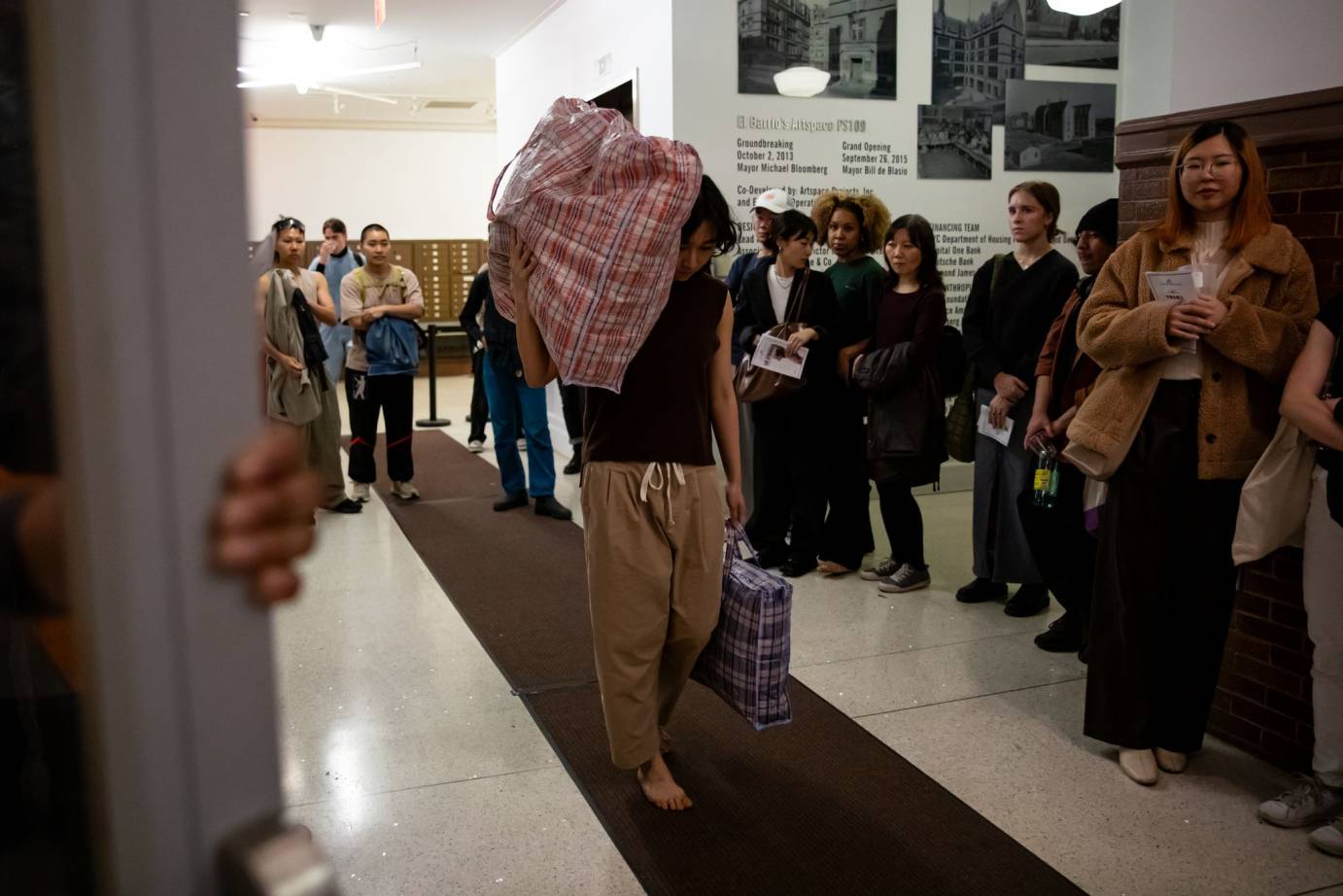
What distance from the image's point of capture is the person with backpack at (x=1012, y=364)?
3.97 m

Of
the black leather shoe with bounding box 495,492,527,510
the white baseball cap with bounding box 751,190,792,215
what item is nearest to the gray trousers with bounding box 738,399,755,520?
the white baseball cap with bounding box 751,190,792,215

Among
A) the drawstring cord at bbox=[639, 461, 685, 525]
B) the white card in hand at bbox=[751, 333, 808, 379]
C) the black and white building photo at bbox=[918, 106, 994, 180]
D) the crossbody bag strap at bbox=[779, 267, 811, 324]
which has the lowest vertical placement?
the drawstring cord at bbox=[639, 461, 685, 525]

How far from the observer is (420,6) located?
826 centimetres

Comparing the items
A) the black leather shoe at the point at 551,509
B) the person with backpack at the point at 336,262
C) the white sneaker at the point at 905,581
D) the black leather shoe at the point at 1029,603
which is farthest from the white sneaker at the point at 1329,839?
the person with backpack at the point at 336,262

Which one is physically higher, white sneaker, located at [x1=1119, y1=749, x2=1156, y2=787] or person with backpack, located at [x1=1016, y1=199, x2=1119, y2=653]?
person with backpack, located at [x1=1016, y1=199, x2=1119, y2=653]

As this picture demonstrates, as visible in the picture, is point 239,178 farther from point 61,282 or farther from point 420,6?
point 420,6

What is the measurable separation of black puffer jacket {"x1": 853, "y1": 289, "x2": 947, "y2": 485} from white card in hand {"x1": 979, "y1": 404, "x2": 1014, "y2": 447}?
7.3 inches

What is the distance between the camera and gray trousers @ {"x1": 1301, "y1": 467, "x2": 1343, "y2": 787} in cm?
244

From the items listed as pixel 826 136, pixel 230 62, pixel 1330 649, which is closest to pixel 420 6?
pixel 826 136

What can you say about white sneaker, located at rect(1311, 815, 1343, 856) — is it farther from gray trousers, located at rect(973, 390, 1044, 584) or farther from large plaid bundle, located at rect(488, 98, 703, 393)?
large plaid bundle, located at rect(488, 98, 703, 393)

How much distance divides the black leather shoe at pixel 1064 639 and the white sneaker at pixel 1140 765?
→ 0.95m

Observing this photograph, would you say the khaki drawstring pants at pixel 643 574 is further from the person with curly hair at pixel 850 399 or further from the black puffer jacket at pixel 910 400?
the person with curly hair at pixel 850 399

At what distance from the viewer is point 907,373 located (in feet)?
14.0

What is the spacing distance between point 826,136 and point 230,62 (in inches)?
244
